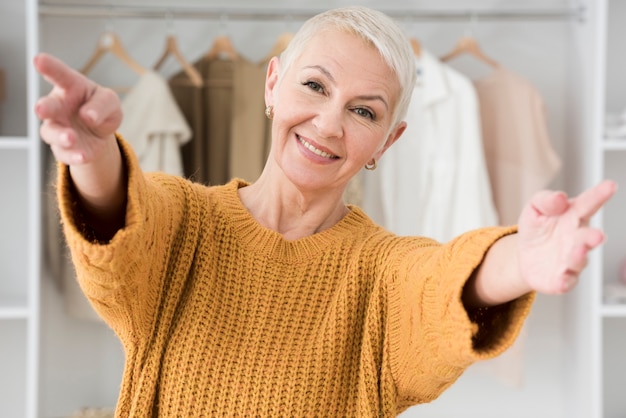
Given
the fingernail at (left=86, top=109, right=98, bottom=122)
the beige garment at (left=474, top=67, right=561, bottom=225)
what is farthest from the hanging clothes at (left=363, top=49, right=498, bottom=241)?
the fingernail at (left=86, top=109, right=98, bottom=122)

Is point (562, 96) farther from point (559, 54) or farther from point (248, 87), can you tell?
point (248, 87)

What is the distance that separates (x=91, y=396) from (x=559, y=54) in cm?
192

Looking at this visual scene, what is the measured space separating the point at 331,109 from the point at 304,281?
219 millimetres

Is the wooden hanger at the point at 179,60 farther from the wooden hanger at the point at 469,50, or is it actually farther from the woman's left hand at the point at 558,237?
the woman's left hand at the point at 558,237

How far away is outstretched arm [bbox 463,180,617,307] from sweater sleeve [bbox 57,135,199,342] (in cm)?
36

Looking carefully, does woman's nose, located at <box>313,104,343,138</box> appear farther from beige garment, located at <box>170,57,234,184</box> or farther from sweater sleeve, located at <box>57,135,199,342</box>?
beige garment, located at <box>170,57,234,184</box>

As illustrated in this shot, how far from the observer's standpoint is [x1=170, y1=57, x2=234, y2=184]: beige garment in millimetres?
2354

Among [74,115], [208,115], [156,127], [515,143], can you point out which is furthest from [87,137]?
[515,143]

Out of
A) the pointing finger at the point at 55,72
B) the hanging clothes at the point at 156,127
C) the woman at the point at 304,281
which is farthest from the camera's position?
the hanging clothes at the point at 156,127

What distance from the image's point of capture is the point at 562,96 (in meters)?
2.64

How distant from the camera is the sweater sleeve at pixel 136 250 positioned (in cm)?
75

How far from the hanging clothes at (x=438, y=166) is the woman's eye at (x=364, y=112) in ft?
4.33

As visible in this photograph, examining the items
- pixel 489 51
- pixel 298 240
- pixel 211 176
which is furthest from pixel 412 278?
pixel 489 51

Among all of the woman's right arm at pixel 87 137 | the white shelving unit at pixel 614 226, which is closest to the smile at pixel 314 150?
the woman's right arm at pixel 87 137
